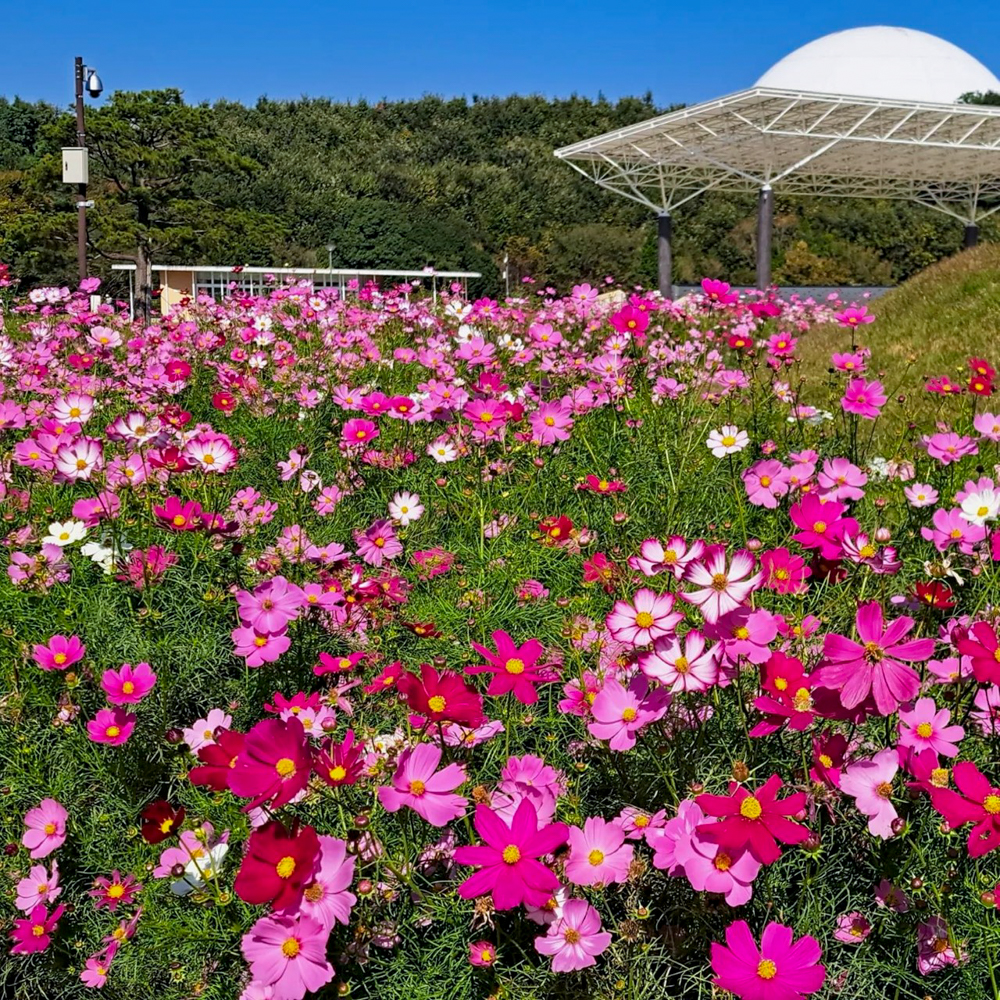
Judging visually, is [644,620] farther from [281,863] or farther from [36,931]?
[36,931]

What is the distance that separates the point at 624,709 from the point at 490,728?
305 millimetres

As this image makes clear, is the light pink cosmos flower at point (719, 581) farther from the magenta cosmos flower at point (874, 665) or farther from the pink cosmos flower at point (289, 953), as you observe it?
the pink cosmos flower at point (289, 953)

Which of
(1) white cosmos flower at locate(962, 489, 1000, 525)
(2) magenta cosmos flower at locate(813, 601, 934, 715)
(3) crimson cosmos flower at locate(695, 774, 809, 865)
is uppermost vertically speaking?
(1) white cosmos flower at locate(962, 489, 1000, 525)

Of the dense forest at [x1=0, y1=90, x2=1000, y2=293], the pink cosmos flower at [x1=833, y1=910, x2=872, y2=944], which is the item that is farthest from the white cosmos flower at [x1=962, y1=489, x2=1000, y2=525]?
the dense forest at [x1=0, y1=90, x2=1000, y2=293]

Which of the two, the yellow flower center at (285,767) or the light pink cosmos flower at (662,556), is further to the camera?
the light pink cosmos flower at (662,556)

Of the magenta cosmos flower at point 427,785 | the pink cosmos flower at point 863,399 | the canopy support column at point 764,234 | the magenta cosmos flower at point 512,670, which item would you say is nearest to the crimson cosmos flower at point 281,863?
the magenta cosmos flower at point 427,785

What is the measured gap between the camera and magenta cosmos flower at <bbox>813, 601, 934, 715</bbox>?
122 centimetres

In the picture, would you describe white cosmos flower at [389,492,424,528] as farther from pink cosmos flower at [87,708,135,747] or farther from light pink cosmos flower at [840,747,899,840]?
light pink cosmos flower at [840,747,899,840]

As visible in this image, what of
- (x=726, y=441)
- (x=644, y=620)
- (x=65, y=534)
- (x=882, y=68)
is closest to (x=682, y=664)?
(x=644, y=620)

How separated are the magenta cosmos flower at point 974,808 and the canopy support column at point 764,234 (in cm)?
1968

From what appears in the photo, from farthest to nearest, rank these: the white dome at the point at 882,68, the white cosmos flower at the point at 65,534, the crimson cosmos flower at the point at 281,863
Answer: the white dome at the point at 882,68, the white cosmos flower at the point at 65,534, the crimson cosmos flower at the point at 281,863

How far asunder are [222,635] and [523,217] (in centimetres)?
4627

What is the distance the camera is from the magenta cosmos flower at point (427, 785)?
1266 millimetres

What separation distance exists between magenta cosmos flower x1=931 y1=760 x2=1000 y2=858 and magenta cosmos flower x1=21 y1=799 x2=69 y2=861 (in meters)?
1.44
